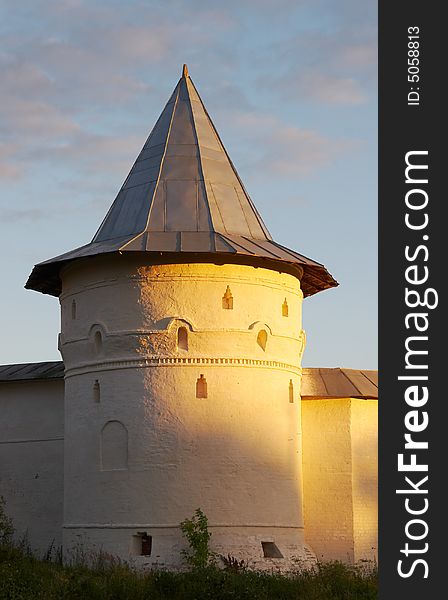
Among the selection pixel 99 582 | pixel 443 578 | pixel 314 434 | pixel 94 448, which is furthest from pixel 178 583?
pixel 443 578

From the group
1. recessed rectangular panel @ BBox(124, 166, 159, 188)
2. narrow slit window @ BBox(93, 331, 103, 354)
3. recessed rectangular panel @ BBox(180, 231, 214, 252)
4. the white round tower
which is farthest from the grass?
recessed rectangular panel @ BBox(124, 166, 159, 188)

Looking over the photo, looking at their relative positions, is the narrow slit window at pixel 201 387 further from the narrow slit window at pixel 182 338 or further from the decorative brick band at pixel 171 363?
the narrow slit window at pixel 182 338

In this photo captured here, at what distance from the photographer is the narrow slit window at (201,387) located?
69.5 ft

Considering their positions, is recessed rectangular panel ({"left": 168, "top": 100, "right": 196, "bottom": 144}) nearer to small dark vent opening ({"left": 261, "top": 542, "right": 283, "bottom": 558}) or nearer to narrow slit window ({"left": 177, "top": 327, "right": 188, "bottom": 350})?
narrow slit window ({"left": 177, "top": 327, "right": 188, "bottom": 350})

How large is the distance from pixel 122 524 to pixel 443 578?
8.34 meters

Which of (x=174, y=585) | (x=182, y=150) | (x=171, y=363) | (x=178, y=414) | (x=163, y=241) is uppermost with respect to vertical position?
(x=182, y=150)

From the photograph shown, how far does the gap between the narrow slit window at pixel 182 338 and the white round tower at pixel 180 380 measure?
32 millimetres

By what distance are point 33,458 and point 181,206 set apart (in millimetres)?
6384

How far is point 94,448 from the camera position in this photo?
70.5ft

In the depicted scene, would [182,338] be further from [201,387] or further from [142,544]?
[142,544]

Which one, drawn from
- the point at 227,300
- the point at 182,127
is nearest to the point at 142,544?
the point at 227,300

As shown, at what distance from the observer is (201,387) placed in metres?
21.2

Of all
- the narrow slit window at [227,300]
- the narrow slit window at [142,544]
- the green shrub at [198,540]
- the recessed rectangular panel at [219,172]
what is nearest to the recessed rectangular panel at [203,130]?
the recessed rectangular panel at [219,172]

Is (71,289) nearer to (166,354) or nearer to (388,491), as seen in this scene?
(166,354)
